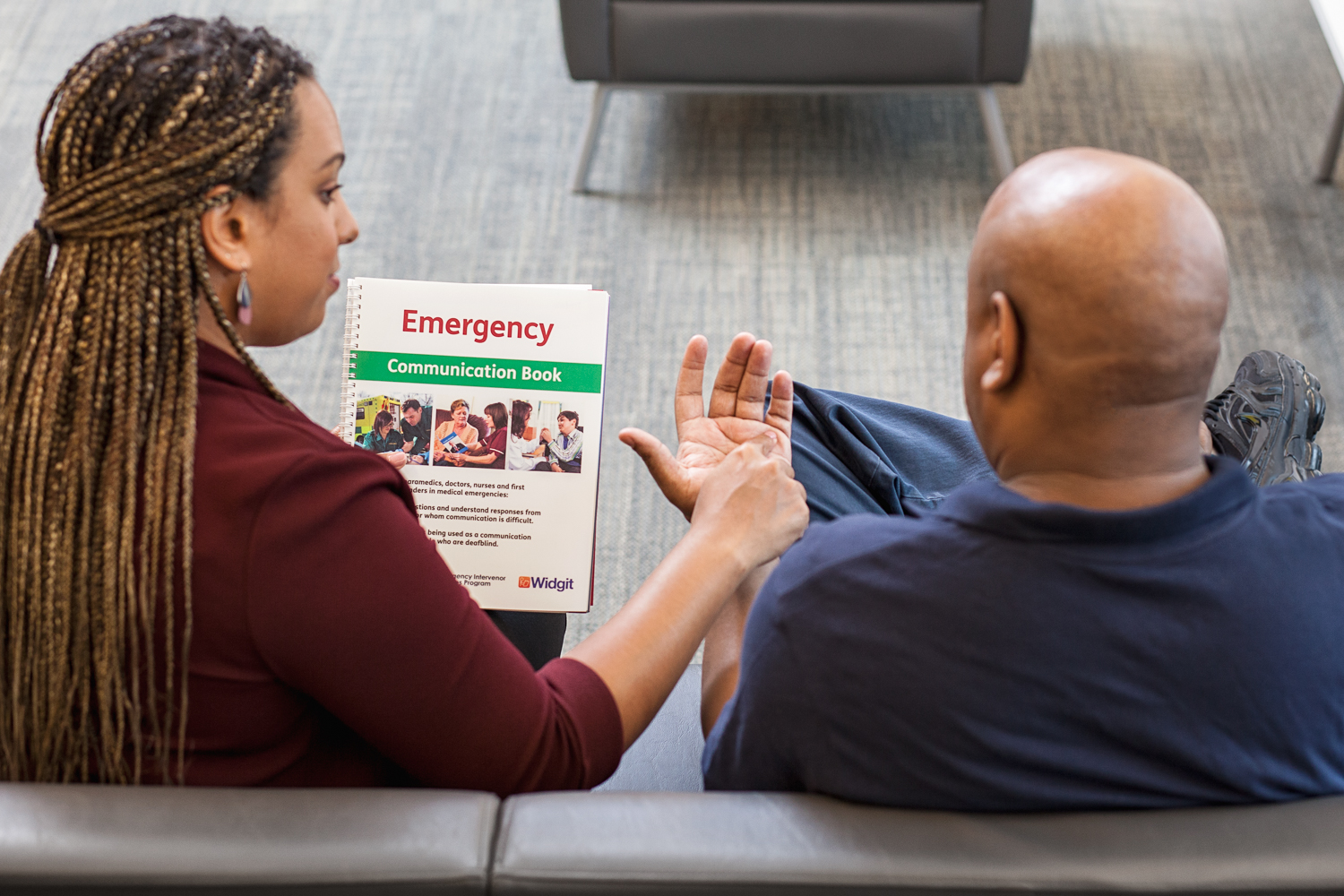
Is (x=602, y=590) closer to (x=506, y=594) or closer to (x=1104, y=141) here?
(x=506, y=594)

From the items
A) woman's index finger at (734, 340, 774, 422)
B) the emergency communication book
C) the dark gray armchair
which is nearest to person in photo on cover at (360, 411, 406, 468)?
the emergency communication book

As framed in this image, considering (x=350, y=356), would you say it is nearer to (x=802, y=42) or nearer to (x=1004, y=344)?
(x=1004, y=344)

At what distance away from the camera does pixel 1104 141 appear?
9.09ft

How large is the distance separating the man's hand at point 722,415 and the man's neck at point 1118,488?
0.44m

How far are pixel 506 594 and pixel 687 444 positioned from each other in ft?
0.84

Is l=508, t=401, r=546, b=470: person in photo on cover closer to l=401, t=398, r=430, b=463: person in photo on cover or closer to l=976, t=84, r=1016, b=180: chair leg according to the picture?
l=401, t=398, r=430, b=463: person in photo on cover

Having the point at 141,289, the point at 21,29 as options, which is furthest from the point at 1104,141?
the point at 21,29

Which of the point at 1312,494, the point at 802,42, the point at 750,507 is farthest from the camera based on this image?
the point at 802,42

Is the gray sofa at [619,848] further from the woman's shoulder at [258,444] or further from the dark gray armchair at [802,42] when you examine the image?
the dark gray armchair at [802,42]

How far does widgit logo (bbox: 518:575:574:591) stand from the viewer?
1297 millimetres

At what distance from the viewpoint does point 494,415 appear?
4.25 ft

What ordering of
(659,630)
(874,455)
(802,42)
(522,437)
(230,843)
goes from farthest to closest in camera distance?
(802,42) < (874,455) < (522,437) < (659,630) < (230,843)

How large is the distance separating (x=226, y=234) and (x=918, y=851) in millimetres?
708

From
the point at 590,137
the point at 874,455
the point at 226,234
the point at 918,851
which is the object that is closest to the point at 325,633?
the point at 226,234
